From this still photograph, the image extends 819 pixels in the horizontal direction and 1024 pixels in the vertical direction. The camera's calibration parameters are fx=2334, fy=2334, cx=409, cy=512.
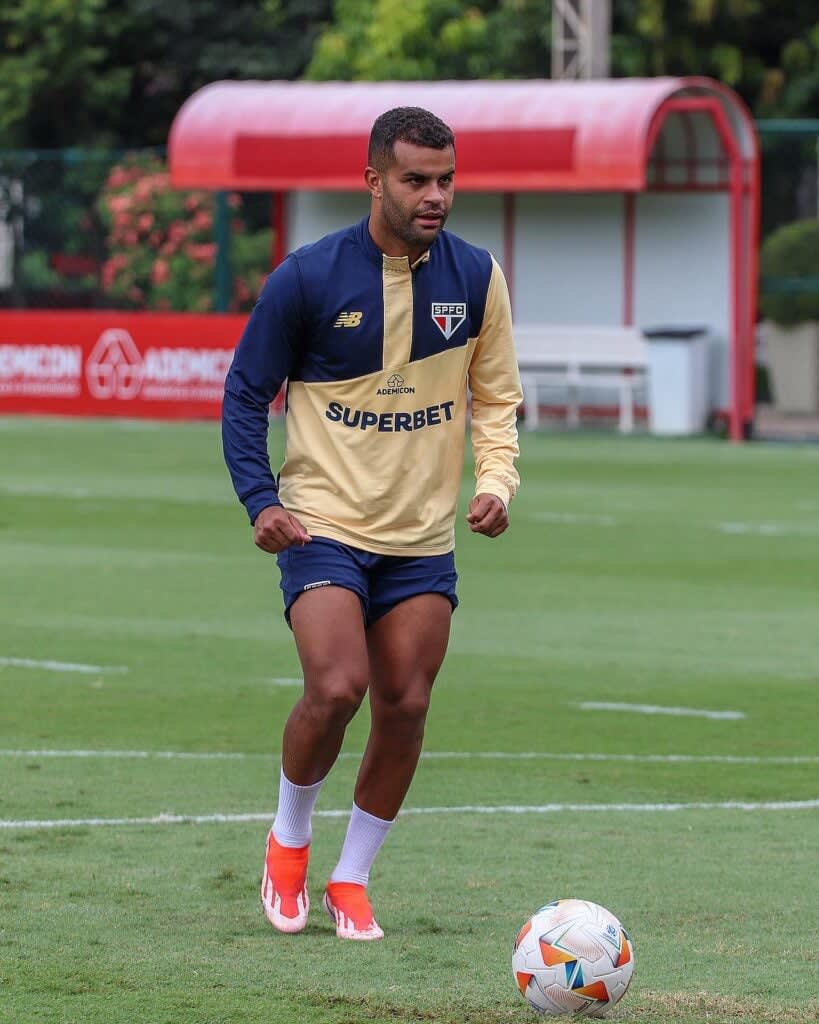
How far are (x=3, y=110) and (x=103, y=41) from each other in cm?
250

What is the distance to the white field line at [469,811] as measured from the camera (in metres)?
7.41

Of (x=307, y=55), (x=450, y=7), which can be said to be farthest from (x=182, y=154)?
(x=307, y=55)

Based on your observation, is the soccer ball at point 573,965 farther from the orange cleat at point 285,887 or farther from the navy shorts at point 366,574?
the navy shorts at point 366,574

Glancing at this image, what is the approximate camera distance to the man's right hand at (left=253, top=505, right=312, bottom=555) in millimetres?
5926

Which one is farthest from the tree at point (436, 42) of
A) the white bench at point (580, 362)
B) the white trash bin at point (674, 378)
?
the white trash bin at point (674, 378)

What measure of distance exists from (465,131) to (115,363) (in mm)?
5144

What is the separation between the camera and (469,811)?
7703mm

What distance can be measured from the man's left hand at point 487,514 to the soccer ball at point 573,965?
45.8 inches

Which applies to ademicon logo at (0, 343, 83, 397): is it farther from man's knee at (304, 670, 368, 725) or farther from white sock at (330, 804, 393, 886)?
man's knee at (304, 670, 368, 725)

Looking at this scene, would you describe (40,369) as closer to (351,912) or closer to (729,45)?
(729,45)

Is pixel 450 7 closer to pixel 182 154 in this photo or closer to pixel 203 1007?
pixel 182 154

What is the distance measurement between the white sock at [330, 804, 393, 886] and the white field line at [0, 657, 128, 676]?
15.0ft

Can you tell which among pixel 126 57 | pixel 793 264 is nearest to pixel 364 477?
pixel 793 264

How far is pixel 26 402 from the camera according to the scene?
1134 inches
